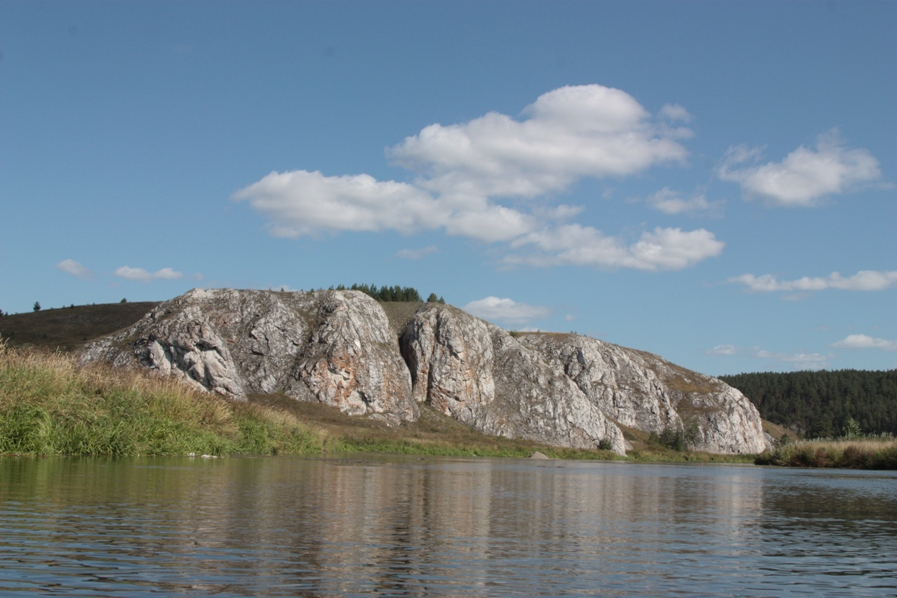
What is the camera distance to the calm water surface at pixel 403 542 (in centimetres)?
919

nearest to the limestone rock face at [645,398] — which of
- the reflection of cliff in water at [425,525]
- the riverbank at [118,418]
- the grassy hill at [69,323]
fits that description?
the grassy hill at [69,323]

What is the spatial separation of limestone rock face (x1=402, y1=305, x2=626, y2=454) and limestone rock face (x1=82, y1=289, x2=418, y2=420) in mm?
6589

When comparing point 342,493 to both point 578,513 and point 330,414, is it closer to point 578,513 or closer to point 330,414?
point 578,513

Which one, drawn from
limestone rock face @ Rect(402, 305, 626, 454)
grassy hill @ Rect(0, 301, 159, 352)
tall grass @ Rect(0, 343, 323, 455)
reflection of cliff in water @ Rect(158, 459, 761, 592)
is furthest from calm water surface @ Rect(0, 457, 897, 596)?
limestone rock face @ Rect(402, 305, 626, 454)

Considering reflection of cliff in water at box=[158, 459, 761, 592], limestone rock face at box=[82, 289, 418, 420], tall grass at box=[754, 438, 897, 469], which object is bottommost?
tall grass at box=[754, 438, 897, 469]

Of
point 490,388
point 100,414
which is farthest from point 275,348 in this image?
point 100,414

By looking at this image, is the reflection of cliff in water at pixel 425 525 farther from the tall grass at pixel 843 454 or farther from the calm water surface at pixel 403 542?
the tall grass at pixel 843 454

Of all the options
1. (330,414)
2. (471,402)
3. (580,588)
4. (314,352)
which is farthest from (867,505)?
(471,402)

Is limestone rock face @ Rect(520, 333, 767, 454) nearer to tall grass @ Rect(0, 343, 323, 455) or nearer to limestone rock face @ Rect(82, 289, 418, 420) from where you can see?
limestone rock face @ Rect(82, 289, 418, 420)

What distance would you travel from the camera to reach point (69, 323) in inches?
5226

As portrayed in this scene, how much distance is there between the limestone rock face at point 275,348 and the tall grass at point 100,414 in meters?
60.1

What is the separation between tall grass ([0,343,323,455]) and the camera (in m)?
31.6

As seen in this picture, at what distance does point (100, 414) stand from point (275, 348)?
83.8 metres

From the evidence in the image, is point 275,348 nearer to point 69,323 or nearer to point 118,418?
point 69,323
